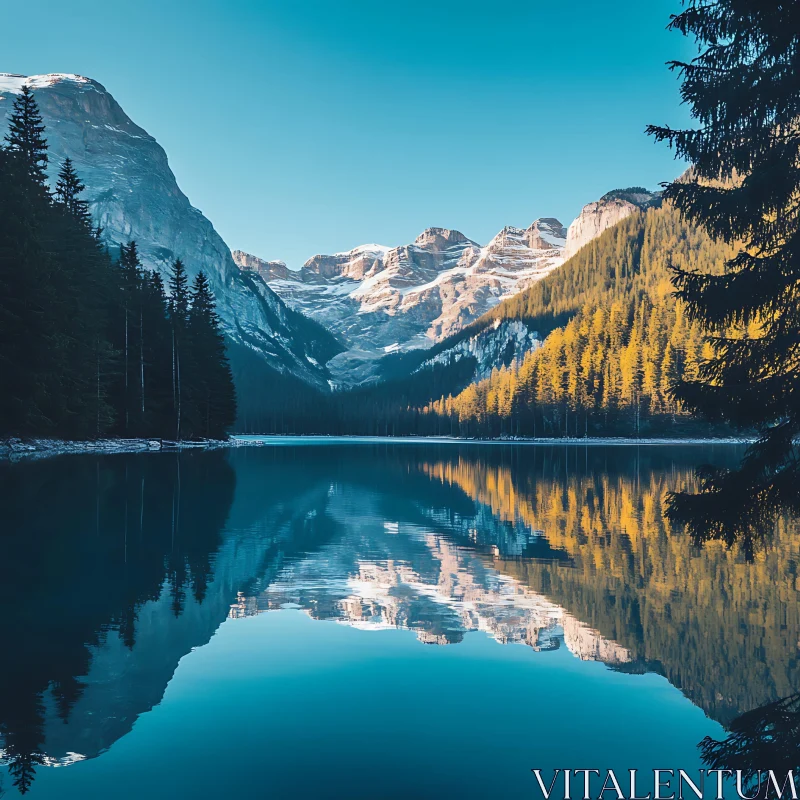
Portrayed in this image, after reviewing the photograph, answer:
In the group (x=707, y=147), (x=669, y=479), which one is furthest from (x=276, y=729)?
(x=669, y=479)

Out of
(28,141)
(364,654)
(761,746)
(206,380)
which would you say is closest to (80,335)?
(28,141)

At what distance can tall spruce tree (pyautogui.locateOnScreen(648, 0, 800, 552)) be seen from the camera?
11.7 m

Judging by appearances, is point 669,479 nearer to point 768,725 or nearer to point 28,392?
point 768,725

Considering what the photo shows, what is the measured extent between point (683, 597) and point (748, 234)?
758 centimetres

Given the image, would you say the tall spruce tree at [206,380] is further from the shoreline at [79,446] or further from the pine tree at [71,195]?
the pine tree at [71,195]

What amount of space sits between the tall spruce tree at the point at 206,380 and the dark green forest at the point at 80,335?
0.65 feet

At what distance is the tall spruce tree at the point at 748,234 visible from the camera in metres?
A: 11.7

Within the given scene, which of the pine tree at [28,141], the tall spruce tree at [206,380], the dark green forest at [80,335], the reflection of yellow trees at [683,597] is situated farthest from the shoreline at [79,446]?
the reflection of yellow trees at [683,597]

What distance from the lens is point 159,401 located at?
257 feet

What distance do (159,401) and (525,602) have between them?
236ft

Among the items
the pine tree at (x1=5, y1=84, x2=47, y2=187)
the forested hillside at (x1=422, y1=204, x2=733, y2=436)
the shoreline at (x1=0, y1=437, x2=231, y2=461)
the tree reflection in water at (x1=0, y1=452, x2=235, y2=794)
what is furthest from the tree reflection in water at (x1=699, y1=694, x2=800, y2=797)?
the forested hillside at (x1=422, y1=204, x2=733, y2=436)

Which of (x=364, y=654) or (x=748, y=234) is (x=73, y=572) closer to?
(x=364, y=654)

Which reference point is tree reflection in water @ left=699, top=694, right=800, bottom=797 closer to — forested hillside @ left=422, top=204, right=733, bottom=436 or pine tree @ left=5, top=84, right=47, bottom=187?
pine tree @ left=5, top=84, right=47, bottom=187

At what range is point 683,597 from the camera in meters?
14.0
